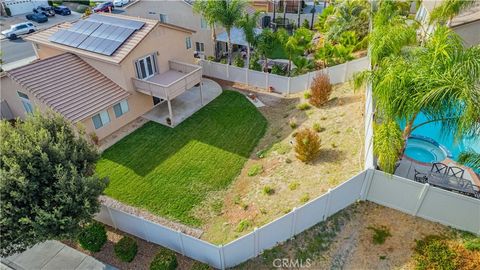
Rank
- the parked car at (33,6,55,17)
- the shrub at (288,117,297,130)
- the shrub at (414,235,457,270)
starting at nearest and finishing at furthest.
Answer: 1. the shrub at (414,235,457,270)
2. the shrub at (288,117,297,130)
3. the parked car at (33,6,55,17)

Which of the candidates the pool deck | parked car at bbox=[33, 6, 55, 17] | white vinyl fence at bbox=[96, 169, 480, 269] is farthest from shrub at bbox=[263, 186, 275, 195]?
parked car at bbox=[33, 6, 55, 17]

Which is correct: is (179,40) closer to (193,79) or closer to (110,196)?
(193,79)

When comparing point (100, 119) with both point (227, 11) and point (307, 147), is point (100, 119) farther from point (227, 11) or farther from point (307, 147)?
point (227, 11)

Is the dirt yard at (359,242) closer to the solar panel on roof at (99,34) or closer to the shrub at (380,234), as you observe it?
the shrub at (380,234)

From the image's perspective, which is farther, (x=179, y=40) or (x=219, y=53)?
(x=219, y=53)

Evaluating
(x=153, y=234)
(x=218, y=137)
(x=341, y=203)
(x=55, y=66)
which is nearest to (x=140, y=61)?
(x=55, y=66)

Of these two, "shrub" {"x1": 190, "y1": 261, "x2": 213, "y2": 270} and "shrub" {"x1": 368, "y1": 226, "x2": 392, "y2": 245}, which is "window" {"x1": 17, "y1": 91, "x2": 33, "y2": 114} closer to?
"shrub" {"x1": 190, "y1": 261, "x2": 213, "y2": 270}
